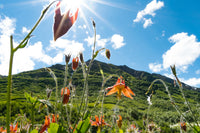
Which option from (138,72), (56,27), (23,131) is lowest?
(23,131)

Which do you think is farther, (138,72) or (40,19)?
(138,72)

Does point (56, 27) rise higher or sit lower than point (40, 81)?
lower

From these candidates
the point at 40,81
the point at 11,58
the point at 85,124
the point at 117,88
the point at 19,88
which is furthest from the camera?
the point at 40,81

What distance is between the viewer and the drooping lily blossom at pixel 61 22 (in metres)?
0.61

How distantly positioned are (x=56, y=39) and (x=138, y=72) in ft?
508

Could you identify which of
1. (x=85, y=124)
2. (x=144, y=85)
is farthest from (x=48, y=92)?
(x=144, y=85)

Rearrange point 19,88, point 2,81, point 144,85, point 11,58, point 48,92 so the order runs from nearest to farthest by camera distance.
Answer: point 11,58, point 48,92, point 19,88, point 2,81, point 144,85

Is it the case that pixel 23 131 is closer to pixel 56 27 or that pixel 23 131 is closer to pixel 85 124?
pixel 85 124

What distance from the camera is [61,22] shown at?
64cm

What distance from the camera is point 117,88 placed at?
195 cm

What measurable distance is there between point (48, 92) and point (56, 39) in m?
1.02

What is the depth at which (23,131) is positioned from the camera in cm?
118

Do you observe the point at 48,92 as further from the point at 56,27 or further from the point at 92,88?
the point at 92,88

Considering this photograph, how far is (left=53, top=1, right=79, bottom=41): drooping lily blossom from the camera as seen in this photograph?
0.61 meters
